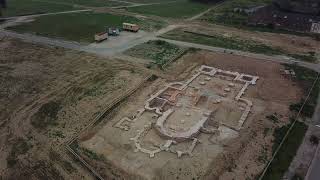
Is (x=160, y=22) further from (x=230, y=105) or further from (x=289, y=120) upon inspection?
(x=289, y=120)

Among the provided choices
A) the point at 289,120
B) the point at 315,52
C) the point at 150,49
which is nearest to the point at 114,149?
the point at 289,120

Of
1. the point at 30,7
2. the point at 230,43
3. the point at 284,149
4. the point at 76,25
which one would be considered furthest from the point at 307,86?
the point at 30,7

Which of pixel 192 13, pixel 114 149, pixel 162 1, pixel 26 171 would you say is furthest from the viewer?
pixel 162 1

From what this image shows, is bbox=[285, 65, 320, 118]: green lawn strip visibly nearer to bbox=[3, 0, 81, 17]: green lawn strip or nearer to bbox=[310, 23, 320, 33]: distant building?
bbox=[310, 23, 320, 33]: distant building

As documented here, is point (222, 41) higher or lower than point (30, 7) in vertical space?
higher

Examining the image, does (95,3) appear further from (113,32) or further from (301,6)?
(301,6)

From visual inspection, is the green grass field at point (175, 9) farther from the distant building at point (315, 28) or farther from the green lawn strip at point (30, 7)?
the distant building at point (315, 28)

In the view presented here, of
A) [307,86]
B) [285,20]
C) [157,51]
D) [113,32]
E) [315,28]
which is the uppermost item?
[285,20]
